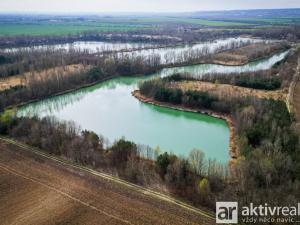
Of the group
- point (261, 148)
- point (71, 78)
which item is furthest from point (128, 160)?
point (71, 78)

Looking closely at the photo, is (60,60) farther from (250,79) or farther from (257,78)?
(257,78)

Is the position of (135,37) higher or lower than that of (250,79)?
higher

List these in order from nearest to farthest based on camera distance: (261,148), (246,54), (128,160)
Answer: (128,160) < (261,148) < (246,54)

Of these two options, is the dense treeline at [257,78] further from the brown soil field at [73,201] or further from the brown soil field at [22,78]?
the brown soil field at [73,201]

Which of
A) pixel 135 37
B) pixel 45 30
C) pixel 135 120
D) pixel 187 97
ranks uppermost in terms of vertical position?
pixel 45 30

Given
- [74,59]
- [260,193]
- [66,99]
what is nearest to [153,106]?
[66,99]

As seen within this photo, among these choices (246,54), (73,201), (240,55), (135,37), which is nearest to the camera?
(73,201)

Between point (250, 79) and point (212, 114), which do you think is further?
point (250, 79)

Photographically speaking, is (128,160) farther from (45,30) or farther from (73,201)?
(45,30)
